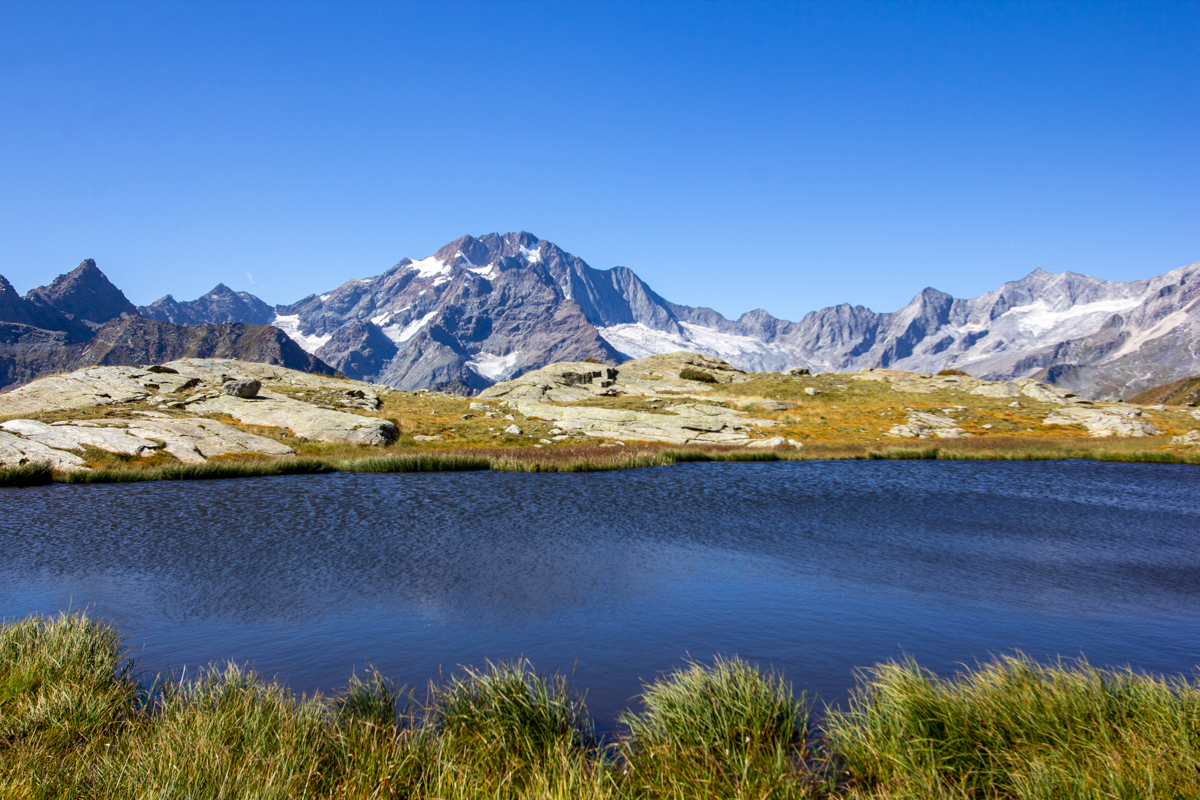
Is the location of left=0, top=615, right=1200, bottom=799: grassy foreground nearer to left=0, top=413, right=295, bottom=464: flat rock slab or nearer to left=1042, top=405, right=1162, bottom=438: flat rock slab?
left=0, top=413, right=295, bottom=464: flat rock slab

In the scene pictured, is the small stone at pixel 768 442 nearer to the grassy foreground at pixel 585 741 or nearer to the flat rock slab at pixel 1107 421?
the flat rock slab at pixel 1107 421

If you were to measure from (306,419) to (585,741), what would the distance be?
49856 mm

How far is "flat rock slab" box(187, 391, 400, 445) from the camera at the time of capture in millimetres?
50094

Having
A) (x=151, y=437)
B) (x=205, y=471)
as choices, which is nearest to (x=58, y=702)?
(x=205, y=471)

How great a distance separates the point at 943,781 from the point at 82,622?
47.5 ft

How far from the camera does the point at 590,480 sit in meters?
39.6

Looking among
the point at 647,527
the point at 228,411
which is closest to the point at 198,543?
the point at 647,527

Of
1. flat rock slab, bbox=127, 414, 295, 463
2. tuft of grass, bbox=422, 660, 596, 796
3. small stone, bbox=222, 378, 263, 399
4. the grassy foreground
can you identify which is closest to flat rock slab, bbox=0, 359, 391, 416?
small stone, bbox=222, 378, 263, 399

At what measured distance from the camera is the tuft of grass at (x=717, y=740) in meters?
6.94

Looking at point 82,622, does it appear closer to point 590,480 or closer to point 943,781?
point 943,781

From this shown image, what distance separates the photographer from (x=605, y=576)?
18.8m

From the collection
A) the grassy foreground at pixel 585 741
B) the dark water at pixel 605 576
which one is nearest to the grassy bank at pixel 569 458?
the dark water at pixel 605 576

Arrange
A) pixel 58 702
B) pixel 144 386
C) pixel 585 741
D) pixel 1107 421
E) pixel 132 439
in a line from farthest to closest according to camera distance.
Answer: pixel 1107 421, pixel 144 386, pixel 132 439, pixel 585 741, pixel 58 702

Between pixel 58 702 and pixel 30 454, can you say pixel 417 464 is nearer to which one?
pixel 30 454
